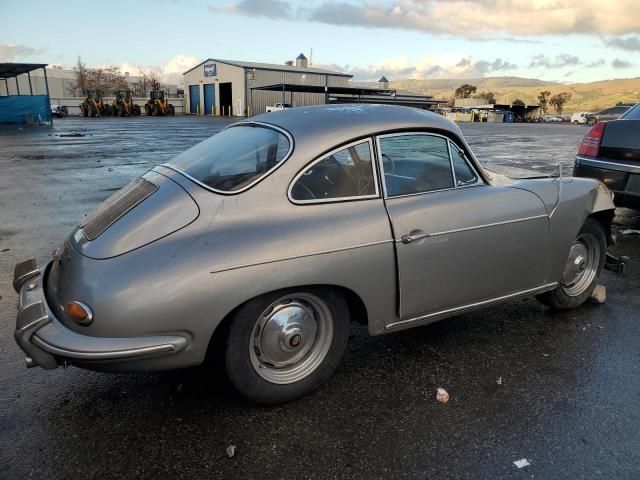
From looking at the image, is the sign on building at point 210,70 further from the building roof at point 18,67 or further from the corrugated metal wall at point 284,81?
the building roof at point 18,67

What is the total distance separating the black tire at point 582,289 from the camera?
388 centimetres

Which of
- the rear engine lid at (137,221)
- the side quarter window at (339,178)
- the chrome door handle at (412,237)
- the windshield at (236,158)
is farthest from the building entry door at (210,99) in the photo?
the chrome door handle at (412,237)

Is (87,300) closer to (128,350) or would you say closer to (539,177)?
(128,350)

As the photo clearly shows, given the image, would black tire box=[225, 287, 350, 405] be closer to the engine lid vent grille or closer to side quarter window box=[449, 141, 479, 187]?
the engine lid vent grille

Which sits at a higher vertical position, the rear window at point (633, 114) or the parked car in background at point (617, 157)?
the rear window at point (633, 114)

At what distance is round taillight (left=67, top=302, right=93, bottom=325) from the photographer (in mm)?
2244

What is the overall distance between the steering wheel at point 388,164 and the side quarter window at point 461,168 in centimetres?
43

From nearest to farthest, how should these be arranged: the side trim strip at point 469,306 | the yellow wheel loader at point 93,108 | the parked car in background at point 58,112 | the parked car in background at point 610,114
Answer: the side trim strip at point 469,306, the parked car in background at point 610,114, the parked car in background at point 58,112, the yellow wheel loader at point 93,108

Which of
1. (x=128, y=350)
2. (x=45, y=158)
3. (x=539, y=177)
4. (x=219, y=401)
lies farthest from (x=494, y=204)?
(x=45, y=158)

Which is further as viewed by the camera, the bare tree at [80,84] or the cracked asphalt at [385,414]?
the bare tree at [80,84]

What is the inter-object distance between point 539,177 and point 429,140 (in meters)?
1.08

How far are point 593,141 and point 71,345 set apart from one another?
20.4 ft

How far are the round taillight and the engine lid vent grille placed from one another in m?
0.43

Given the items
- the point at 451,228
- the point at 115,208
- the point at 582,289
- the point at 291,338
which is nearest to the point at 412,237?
the point at 451,228
